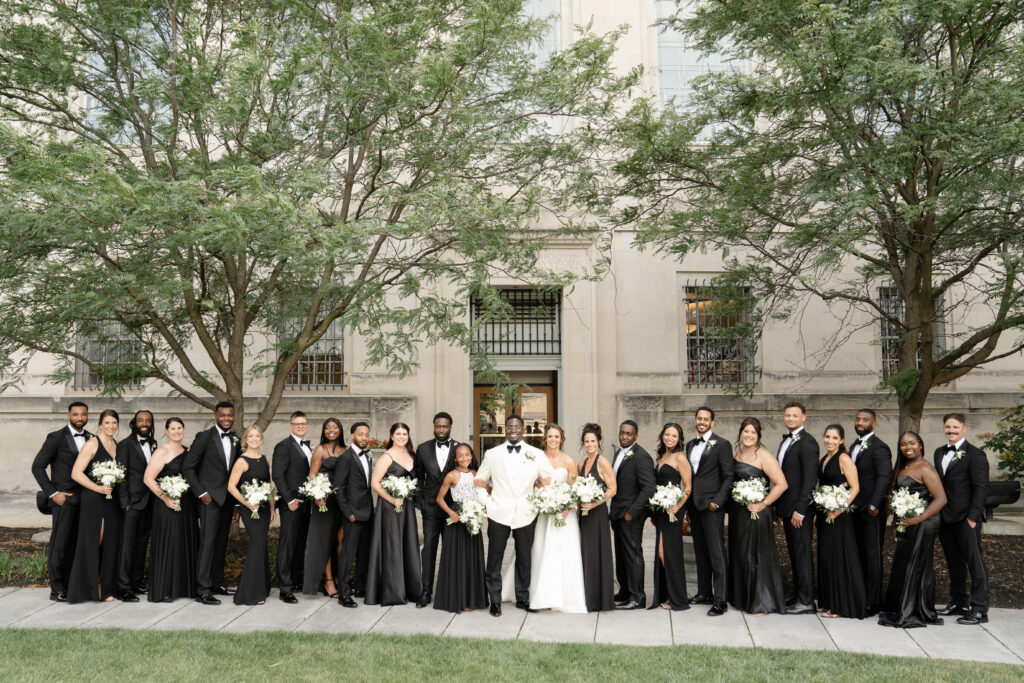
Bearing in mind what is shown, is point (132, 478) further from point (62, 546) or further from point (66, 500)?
point (62, 546)

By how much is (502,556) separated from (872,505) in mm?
3871

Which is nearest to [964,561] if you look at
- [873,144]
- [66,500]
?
[873,144]

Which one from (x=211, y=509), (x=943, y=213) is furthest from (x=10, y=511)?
(x=943, y=213)

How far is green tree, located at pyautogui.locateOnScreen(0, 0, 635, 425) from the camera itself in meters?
7.83

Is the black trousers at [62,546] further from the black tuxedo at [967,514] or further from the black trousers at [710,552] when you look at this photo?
the black tuxedo at [967,514]

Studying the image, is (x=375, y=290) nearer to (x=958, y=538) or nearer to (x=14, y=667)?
(x=14, y=667)

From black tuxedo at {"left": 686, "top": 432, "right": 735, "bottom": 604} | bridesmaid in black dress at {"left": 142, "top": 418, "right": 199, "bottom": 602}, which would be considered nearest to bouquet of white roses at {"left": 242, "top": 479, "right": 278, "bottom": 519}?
bridesmaid in black dress at {"left": 142, "top": 418, "right": 199, "bottom": 602}

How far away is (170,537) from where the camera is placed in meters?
8.85

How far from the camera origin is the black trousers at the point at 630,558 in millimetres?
8648

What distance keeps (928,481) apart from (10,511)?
1647 centimetres

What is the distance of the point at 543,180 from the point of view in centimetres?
1179

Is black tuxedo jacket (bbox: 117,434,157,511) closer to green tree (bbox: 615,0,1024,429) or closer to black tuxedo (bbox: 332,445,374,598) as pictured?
black tuxedo (bbox: 332,445,374,598)

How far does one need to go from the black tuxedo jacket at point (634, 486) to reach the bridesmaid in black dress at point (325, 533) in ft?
10.5

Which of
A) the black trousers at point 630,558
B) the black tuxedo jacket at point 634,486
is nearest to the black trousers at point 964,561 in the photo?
the black tuxedo jacket at point 634,486
